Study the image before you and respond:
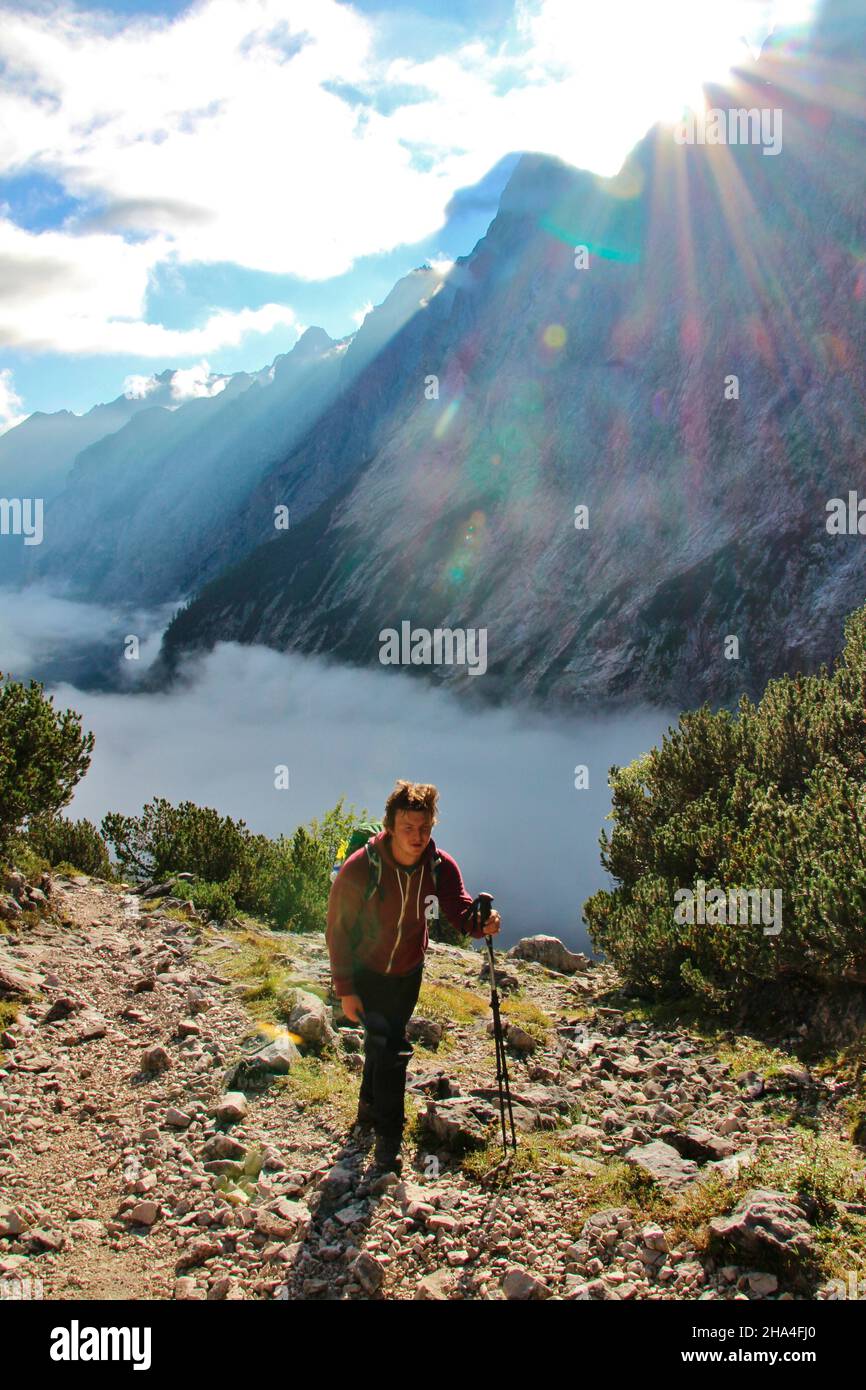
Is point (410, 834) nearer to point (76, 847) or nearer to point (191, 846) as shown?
point (191, 846)

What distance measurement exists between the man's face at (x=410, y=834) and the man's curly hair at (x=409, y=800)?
0.13ft

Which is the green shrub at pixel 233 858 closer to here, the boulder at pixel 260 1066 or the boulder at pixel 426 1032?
the boulder at pixel 426 1032

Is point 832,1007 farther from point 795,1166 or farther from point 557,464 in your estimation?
point 557,464

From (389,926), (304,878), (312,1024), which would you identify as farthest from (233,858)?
(389,926)

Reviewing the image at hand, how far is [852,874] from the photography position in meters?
11.9

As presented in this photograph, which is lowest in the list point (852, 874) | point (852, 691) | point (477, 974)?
point (477, 974)

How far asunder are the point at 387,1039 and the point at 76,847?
3179 cm

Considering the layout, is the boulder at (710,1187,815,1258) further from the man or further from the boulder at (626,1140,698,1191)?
the man

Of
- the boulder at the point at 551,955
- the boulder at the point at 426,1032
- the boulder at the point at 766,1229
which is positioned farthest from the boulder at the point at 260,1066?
the boulder at the point at 551,955

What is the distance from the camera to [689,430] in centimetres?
15488
